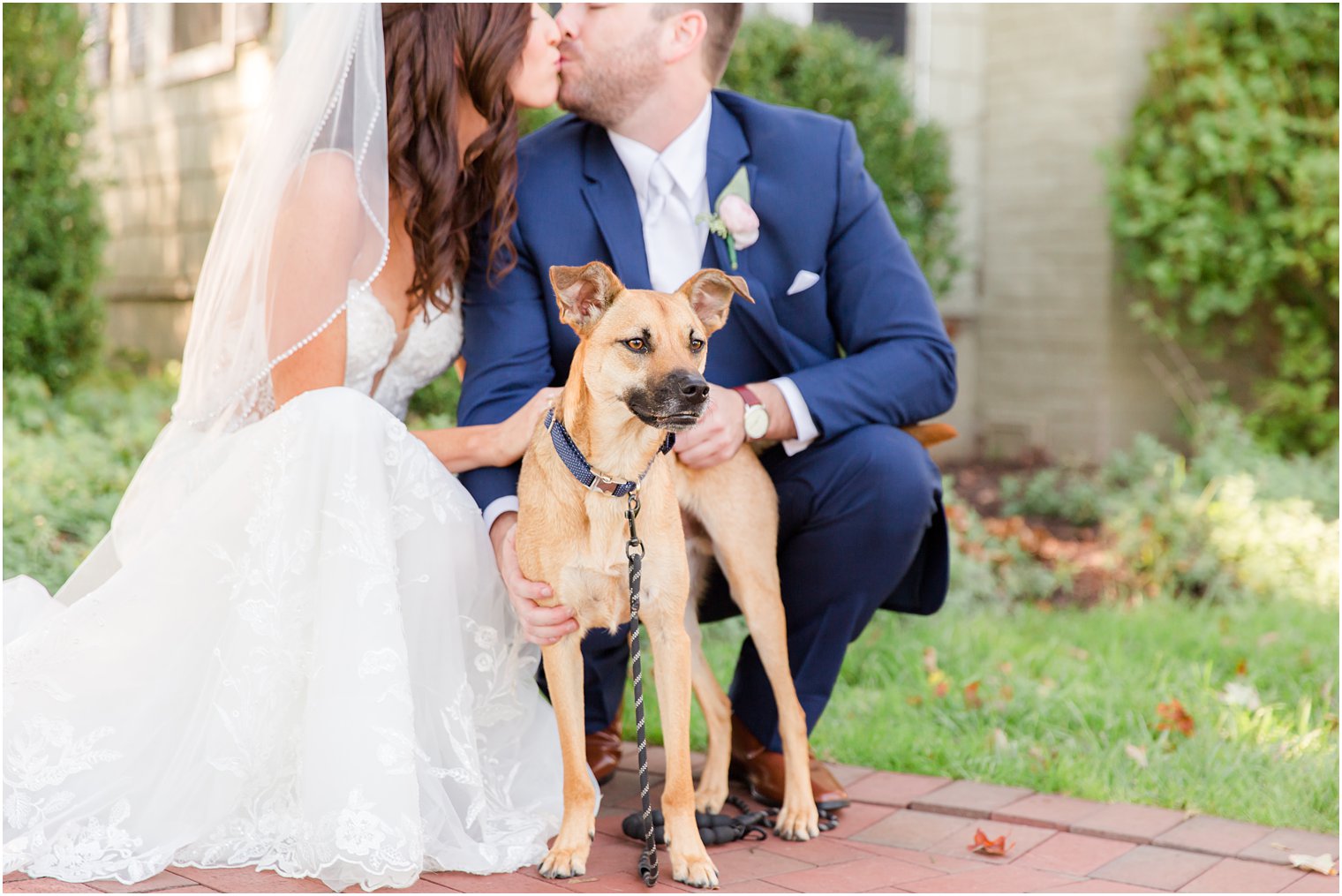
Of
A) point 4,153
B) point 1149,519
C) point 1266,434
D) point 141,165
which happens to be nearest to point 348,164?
point 4,153

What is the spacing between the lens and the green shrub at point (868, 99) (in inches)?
280

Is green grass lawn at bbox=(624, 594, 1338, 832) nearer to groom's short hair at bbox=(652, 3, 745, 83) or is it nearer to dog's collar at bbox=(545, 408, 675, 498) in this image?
dog's collar at bbox=(545, 408, 675, 498)

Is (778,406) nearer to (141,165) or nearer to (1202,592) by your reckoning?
(1202,592)

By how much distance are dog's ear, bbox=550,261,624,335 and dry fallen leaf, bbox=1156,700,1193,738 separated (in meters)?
2.30

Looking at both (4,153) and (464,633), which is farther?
(4,153)

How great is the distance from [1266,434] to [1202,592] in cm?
236

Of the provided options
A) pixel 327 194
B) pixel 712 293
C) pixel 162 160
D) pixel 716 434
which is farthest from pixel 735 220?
pixel 162 160

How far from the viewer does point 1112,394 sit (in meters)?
8.12

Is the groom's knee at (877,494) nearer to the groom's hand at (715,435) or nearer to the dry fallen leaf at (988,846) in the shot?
the groom's hand at (715,435)

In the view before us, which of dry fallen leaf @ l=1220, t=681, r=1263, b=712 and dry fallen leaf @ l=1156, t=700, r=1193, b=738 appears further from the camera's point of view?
dry fallen leaf @ l=1220, t=681, r=1263, b=712

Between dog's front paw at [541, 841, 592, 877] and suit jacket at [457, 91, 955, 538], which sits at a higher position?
suit jacket at [457, 91, 955, 538]

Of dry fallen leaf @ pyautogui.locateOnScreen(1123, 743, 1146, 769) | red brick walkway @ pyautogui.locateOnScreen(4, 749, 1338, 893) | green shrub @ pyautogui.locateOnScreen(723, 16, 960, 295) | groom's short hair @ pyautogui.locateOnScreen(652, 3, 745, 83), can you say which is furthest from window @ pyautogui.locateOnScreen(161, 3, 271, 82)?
dry fallen leaf @ pyautogui.locateOnScreen(1123, 743, 1146, 769)

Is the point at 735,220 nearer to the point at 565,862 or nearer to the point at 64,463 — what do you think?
the point at 565,862

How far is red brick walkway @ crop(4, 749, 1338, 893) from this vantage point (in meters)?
2.71
